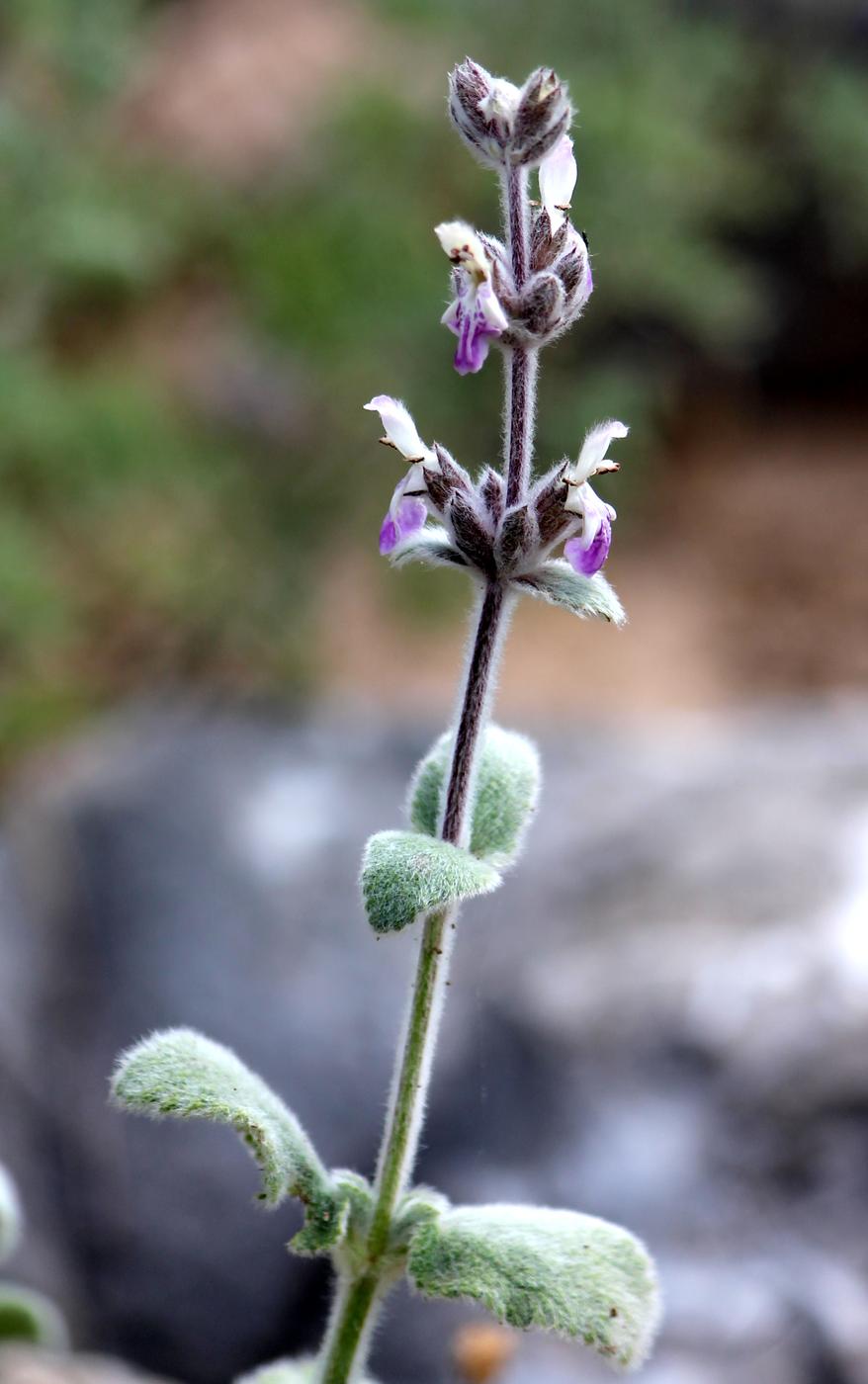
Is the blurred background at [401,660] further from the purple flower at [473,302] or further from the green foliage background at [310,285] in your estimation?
the purple flower at [473,302]

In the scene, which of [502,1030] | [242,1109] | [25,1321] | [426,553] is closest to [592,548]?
[426,553]

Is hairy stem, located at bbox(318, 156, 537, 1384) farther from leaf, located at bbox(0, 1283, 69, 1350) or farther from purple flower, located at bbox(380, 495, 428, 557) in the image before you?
leaf, located at bbox(0, 1283, 69, 1350)

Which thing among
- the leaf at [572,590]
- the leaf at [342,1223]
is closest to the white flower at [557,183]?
the leaf at [572,590]

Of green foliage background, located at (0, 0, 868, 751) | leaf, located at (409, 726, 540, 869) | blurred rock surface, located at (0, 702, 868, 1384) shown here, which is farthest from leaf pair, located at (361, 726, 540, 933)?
green foliage background, located at (0, 0, 868, 751)

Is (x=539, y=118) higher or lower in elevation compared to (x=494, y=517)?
higher

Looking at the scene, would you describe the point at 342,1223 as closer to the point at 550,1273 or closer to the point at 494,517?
the point at 550,1273

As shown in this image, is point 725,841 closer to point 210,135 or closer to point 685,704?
point 685,704
